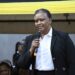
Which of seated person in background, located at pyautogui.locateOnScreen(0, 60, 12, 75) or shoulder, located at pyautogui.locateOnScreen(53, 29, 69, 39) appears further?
seated person in background, located at pyautogui.locateOnScreen(0, 60, 12, 75)

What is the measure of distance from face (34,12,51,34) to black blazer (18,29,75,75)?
0.12 metres

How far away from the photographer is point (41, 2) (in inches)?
137

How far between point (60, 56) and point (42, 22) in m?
0.37

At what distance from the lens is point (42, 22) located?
325cm

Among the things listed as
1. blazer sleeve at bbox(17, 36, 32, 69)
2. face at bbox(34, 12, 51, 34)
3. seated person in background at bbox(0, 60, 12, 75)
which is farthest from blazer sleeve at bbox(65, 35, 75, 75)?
seated person in background at bbox(0, 60, 12, 75)

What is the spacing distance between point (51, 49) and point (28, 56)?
0.77 feet

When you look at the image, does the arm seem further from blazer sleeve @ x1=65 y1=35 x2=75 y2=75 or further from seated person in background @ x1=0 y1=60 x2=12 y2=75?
seated person in background @ x1=0 y1=60 x2=12 y2=75

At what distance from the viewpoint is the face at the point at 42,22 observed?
3.24 m

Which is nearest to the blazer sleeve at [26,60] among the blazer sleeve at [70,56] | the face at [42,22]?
the face at [42,22]

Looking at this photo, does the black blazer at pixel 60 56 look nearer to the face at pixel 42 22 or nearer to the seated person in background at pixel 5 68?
the face at pixel 42 22

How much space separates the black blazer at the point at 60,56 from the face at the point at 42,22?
4.9 inches

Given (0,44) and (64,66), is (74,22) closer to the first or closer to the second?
(64,66)

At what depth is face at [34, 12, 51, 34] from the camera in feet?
10.6

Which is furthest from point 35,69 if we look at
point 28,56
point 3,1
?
point 3,1
